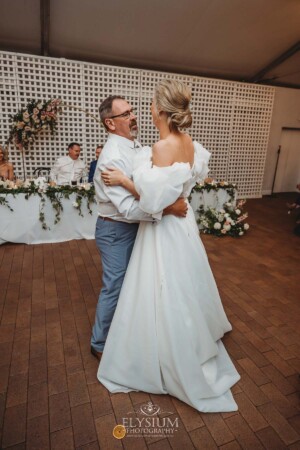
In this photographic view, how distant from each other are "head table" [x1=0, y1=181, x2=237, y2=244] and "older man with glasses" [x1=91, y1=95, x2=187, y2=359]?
234 centimetres

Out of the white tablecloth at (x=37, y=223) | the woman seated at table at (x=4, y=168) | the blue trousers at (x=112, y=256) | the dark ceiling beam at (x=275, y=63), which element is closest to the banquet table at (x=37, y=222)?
the white tablecloth at (x=37, y=223)

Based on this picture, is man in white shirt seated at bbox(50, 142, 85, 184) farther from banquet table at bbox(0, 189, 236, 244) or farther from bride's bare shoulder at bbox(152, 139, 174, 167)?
bride's bare shoulder at bbox(152, 139, 174, 167)

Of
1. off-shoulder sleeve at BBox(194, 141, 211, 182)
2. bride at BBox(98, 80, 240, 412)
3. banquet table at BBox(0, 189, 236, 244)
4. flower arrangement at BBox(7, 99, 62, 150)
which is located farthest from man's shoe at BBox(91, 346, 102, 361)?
flower arrangement at BBox(7, 99, 62, 150)

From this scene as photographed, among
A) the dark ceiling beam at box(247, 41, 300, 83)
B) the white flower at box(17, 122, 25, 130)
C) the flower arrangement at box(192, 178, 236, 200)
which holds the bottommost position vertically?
the flower arrangement at box(192, 178, 236, 200)

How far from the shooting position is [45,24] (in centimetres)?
462

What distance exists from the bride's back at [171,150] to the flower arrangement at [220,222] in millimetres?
3142

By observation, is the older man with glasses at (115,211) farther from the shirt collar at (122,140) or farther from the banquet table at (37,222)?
the banquet table at (37,222)

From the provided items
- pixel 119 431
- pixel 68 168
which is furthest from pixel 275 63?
pixel 119 431

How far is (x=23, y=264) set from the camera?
3.36 metres

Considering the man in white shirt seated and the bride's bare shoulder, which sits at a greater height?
the bride's bare shoulder

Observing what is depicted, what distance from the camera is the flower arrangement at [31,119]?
5039 mm

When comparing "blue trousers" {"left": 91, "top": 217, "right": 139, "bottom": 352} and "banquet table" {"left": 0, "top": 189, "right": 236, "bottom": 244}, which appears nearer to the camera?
"blue trousers" {"left": 91, "top": 217, "right": 139, "bottom": 352}

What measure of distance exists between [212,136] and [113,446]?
21.1ft

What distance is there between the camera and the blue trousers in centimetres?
176
